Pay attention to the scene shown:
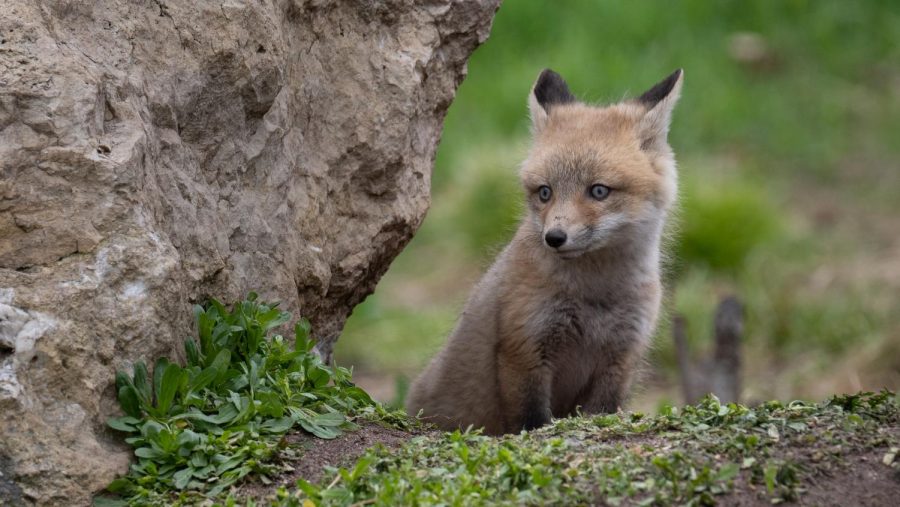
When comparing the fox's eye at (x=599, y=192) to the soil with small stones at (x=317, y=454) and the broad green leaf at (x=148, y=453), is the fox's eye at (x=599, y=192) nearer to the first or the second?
the soil with small stones at (x=317, y=454)

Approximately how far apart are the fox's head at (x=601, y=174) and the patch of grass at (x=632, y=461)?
4.05ft

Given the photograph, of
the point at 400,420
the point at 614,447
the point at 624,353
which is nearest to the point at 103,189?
the point at 400,420

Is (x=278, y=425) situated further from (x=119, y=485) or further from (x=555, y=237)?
(x=555, y=237)

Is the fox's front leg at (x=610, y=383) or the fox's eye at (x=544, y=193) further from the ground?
the fox's eye at (x=544, y=193)

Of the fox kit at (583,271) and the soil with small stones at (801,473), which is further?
the fox kit at (583,271)

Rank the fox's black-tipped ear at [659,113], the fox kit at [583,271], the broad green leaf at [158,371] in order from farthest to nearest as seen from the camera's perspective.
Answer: the fox's black-tipped ear at [659,113] → the fox kit at [583,271] → the broad green leaf at [158,371]

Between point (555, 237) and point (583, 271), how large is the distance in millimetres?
541

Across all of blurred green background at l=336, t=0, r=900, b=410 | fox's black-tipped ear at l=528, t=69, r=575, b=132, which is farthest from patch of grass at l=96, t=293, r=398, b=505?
blurred green background at l=336, t=0, r=900, b=410

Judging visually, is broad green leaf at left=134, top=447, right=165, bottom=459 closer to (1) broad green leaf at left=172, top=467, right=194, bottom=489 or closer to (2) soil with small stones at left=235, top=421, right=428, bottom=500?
(1) broad green leaf at left=172, top=467, right=194, bottom=489

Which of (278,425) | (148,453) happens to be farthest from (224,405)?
(148,453)

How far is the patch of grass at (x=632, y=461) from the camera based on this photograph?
3936 millimetres

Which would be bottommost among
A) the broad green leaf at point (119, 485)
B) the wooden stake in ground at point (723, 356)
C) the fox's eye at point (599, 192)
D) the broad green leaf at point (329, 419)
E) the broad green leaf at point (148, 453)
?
the broad green leaf at point (119, 485)

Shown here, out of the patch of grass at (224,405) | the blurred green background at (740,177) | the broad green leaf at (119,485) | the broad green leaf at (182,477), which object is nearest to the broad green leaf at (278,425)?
the patch of grass at (224,405)

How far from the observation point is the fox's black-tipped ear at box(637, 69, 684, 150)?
6.12 metres
